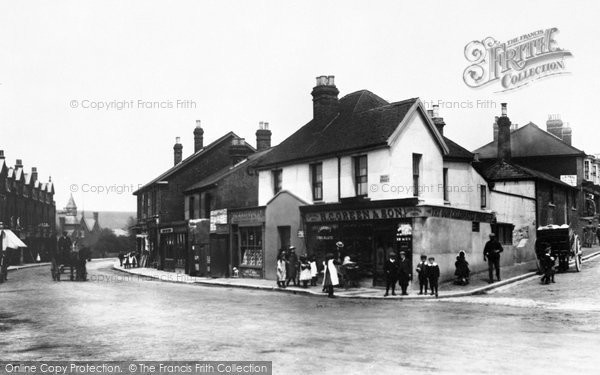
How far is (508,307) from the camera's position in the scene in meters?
16.8

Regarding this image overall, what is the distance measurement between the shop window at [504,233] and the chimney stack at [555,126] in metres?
21.9

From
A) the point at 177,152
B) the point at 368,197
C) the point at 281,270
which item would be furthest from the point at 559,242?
the point at 177,152

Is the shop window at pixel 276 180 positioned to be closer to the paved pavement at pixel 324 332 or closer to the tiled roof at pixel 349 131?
the tiled roof at pixel 349 131

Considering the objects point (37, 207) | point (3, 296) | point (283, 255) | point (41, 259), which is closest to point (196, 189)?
point (283, 255)

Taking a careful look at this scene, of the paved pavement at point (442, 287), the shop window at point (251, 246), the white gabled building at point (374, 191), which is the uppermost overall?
the white gabled building at point (374, 191)

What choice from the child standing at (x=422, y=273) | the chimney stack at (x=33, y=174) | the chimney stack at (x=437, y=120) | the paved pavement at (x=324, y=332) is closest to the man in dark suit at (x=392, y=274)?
the child standing at (x=422, y=273)

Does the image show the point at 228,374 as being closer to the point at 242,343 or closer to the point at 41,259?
the point at 242,343

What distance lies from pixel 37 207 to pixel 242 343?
237 feet

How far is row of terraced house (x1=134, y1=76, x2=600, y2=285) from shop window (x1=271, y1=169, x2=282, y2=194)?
9cm

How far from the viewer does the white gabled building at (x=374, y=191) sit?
23.2 m

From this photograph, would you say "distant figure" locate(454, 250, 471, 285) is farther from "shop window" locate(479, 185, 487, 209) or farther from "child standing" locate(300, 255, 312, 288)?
"shop window" locate(479, 185, 487, 209)

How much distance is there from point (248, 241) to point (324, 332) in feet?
63.9

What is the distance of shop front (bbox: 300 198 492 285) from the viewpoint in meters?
22.4

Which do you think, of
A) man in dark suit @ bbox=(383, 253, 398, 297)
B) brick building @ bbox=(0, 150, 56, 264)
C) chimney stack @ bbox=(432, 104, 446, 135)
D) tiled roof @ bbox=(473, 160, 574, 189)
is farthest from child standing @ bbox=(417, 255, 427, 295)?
brick building @ bbox=(0, 150, 56, 264)
